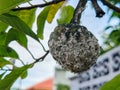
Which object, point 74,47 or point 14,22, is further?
point 14,22

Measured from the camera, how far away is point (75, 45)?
26.3 inches

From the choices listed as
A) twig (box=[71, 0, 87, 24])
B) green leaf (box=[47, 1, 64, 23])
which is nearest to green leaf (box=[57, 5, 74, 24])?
green leaf (box=[47, 1, 64, 23])

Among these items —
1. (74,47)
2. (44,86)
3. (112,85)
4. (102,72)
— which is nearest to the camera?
(74,47)

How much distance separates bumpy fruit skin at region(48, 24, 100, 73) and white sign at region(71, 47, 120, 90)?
12.2 feet

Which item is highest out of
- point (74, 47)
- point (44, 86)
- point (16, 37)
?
point (44, 86)

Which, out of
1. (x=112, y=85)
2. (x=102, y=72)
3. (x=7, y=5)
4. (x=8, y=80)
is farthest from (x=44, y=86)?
(x=7, y=5)

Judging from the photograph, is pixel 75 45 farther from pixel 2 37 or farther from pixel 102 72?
pixel 102 72

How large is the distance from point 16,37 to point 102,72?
4.61 m

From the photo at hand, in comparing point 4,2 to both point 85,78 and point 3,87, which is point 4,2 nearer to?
point 3,87

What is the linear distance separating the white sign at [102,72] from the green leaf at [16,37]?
3.32 m

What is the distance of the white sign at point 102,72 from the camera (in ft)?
16.5

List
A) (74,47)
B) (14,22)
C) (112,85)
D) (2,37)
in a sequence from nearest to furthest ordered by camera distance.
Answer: (74,47), (14,22), (112,85), (2,37)

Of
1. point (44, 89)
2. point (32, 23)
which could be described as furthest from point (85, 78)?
point (44, 89)

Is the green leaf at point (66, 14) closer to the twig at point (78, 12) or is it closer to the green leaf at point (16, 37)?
the green leaf at point (16, 37)
